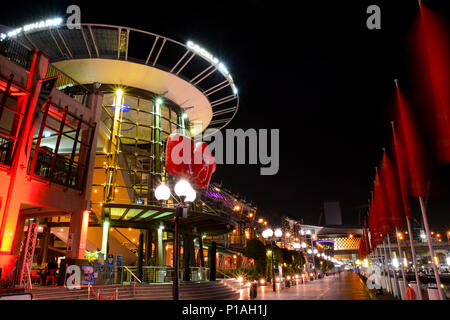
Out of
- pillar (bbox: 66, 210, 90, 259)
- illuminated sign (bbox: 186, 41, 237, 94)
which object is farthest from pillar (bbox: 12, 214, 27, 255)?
illuminated sign (bbox: 186, 41, 237, 94)

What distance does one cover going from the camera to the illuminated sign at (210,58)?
29375 millimetres

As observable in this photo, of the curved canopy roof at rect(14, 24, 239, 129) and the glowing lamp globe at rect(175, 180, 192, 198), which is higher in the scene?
the curved canopy roof at rect(14, 24, 239, 129)

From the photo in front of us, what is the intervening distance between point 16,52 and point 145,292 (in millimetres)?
16663

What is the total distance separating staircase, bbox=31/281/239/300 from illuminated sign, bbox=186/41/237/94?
67.5ft

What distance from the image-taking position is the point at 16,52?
1886 cm

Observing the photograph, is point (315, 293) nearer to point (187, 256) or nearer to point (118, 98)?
point (187, 256)

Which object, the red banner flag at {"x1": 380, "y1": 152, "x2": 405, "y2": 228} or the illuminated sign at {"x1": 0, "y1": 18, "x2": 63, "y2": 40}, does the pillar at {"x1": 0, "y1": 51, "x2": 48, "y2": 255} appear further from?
the red banner flag at {"x1": 380, "y1": 152, "x2": 405, "y2": 228}

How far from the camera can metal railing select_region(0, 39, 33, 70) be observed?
18.3 m

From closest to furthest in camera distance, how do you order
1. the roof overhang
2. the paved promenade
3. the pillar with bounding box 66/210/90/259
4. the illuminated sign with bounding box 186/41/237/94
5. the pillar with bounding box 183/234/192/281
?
1. the paved promenade
2. the pillar with bounding box 66/210/90/259
3. the pillar with bounding box 183/234/192/281
4. the illuminated sign with bounding box 186/41/237/94
5. the roof overhang

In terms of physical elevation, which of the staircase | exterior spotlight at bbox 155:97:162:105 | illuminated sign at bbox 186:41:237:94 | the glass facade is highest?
illuminated sign at bbox 186:41:237:94

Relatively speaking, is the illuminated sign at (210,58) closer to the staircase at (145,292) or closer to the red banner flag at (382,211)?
the red banner flag at (382,211)

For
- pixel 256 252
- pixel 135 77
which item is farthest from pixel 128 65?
pixel 256 252
